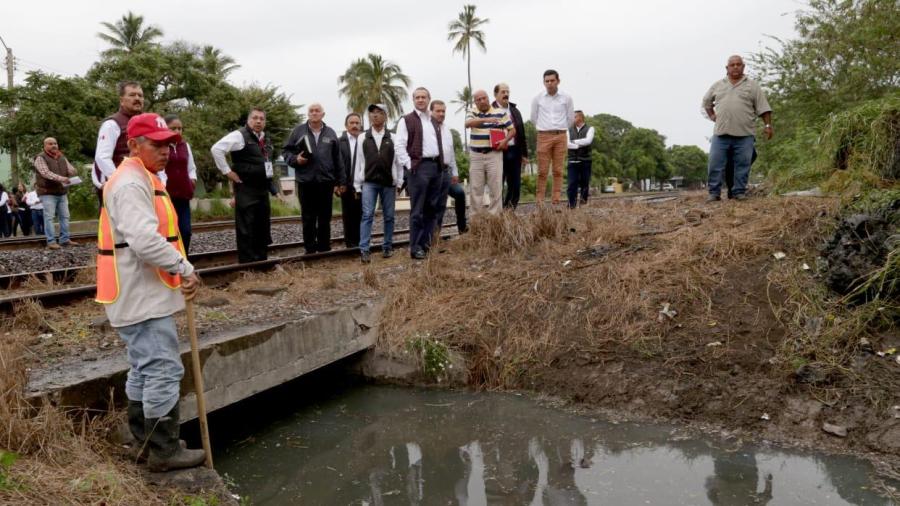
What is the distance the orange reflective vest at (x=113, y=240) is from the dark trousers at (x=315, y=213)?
5114mm

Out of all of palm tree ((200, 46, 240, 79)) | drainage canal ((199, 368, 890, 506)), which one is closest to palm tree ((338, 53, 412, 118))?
palm tree ((200, 46, 240, 79))

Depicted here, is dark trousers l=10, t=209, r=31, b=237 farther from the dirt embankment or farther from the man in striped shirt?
the dirt embankment

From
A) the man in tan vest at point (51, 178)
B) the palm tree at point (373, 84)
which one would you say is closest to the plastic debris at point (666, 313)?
the man in tan vest at point (51, 178)

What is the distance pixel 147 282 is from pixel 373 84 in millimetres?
43121

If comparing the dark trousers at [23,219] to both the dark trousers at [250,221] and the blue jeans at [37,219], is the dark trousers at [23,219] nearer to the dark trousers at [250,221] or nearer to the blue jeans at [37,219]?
the blue jeans at [37,219]

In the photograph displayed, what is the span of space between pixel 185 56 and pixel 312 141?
82.6ft

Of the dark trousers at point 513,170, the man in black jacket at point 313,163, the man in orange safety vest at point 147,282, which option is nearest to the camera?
the man in orange safety vest at point 147,282

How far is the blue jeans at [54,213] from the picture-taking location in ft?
34.3

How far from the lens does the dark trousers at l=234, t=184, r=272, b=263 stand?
784 cm

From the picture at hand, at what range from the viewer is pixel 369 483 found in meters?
3.84

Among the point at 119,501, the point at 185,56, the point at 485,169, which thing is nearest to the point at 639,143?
the point at 185,56

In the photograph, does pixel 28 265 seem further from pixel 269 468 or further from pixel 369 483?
pixel 369 483

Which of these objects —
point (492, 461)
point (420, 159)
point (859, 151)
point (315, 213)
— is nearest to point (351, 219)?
point (315, 213)

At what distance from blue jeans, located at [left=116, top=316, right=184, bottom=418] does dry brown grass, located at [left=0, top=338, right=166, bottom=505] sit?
305 millimetres
